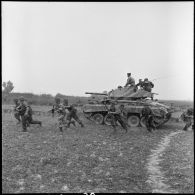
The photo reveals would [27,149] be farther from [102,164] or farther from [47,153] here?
[102,164]

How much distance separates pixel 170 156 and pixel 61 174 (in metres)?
4.80

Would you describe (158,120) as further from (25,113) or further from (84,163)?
(84,163)

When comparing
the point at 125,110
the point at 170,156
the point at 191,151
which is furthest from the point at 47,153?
the point at 125,110

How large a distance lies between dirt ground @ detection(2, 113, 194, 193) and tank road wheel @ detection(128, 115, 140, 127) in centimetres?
524

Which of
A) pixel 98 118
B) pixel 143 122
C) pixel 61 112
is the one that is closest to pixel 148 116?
pixel 143 122

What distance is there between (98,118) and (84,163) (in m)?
12.9

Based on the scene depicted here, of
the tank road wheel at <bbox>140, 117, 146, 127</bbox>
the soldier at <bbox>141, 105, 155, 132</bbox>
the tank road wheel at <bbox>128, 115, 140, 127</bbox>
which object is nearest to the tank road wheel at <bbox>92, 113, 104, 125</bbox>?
the tank road wheel at <bbox>128, 115, 140, 127</bbox>

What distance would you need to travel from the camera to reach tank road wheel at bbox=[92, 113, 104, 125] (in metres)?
23.6

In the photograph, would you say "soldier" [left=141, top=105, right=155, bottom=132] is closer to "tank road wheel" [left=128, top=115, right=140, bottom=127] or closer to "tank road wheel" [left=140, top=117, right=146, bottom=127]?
"tank road wheel" [left=140, top=117, right=146, bottom=127]

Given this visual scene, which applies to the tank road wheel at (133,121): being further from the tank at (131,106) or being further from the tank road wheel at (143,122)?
the tank road wheel at (143,122)

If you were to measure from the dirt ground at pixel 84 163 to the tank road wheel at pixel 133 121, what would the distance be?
5241mm

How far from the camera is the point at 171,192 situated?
A: 855 cm

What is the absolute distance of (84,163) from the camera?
10883mm

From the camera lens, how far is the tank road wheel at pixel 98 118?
23627 millimetres
